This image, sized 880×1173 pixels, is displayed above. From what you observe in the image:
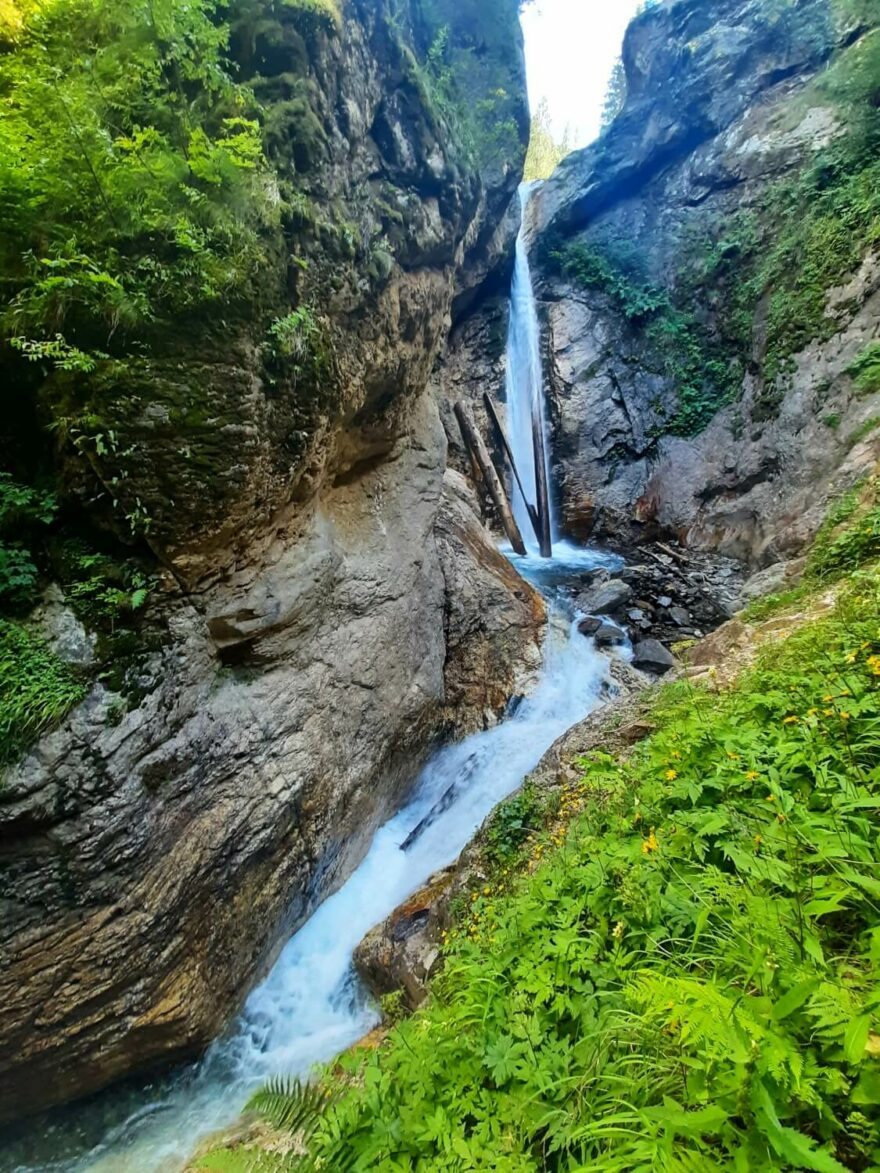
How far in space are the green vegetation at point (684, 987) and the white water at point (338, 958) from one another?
2.00 meters

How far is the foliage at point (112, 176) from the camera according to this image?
3.36 m

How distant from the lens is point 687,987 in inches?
46.9

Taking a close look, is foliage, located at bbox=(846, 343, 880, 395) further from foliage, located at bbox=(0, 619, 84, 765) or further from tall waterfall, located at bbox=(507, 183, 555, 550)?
foliage, located at bbox=(0, 619, 84, 765)

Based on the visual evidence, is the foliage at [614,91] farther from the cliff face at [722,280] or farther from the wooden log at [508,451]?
the wooden log at [508,451]

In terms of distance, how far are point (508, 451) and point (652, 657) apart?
23.9 ft

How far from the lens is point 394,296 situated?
6.52m

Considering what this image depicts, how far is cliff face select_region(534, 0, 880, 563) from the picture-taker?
378 inches

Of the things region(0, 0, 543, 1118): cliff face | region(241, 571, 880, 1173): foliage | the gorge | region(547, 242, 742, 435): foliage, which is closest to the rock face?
the gorge

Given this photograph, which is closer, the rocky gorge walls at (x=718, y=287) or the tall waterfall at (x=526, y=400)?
the rocky gorge walls at (x=718, y=287)

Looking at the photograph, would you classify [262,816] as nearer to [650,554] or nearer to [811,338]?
[650,554]

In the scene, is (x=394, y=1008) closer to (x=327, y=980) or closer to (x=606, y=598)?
(x=327, y=980)

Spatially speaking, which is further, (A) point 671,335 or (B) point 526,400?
(B) point 526,400

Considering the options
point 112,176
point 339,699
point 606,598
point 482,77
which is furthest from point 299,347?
point 482,77

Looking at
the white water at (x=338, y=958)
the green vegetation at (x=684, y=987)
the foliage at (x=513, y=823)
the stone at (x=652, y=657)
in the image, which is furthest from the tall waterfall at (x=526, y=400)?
the green vegetation at (x=684, y=987)
